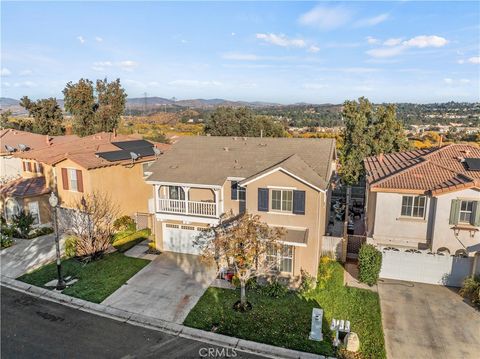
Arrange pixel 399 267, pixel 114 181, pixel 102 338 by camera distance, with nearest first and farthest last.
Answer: pixel 102 338 < pixel 399 267 < pixel 114 181

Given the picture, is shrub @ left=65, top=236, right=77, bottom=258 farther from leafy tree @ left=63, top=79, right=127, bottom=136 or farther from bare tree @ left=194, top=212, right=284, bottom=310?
leafy tree @ left=63, top=79, right=127, bottom=136

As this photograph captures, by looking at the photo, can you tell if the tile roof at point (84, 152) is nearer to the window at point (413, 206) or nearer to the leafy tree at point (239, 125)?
the window at point (413, 206)

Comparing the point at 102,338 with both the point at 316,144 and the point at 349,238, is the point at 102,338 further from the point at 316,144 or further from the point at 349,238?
the point at 316,144

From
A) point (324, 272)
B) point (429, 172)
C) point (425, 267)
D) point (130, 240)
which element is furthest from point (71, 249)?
point (429, 172)

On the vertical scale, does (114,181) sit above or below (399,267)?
above

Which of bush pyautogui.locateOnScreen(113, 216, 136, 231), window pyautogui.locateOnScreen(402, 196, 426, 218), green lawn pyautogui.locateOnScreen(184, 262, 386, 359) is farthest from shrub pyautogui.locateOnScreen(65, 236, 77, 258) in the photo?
window pyautogui.locateOnScreen(402, 196, 426, 218)

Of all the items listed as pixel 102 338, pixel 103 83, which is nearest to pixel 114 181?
pixel 102 338
